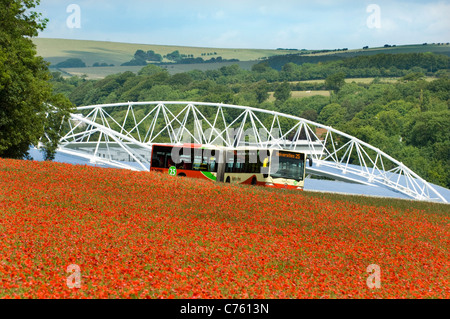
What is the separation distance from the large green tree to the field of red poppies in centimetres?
1230

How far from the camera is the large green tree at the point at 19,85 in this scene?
43406mm

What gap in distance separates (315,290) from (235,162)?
3126cm

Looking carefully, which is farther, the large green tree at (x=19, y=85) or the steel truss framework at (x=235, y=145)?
the steel truss framework at (x=235, y=145)

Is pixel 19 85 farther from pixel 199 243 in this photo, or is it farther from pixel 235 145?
pixel 235 145

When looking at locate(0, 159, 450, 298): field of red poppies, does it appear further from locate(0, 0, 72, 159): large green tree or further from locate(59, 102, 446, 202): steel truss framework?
locate(59, 102, 446, 202): steel truss framework

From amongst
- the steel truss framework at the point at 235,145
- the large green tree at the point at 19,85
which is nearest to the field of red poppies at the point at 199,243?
the large green tree at the point at 19,85

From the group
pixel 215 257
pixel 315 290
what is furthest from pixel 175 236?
pixel 315 290

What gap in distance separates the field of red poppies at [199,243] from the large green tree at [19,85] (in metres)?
12.3

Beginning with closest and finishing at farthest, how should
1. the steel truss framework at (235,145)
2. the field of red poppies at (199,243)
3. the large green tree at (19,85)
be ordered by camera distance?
1. the field of red poppies at (199,243)
2. the large green tree at (19,85)
3. the steel truss framework at (235,145)

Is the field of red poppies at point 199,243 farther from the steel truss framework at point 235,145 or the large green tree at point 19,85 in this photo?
the steel truss framework at point 235,145

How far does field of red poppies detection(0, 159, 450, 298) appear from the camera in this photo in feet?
48.4

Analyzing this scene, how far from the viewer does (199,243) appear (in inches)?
760

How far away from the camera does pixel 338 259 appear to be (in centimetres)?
1888
